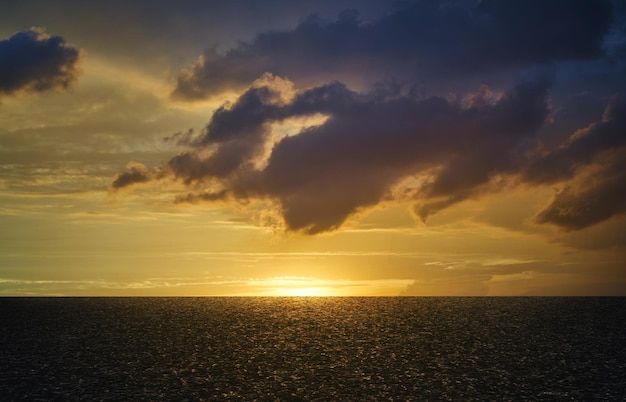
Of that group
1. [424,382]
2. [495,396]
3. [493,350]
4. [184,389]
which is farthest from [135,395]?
[493,350]

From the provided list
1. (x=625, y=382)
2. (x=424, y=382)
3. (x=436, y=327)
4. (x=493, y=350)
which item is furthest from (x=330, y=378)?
(x=436, y=327)

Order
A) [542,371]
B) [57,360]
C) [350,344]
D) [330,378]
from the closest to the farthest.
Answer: [330,378], [542,371], [57,360], [350,344]

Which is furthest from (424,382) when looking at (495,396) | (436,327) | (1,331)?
(1,331)

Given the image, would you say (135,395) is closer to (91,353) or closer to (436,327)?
(91,353)

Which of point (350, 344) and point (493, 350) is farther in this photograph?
point (350, 344)

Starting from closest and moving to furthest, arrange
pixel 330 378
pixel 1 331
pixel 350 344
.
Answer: pixel 330 378
pixel 350 344
pixel 1 331

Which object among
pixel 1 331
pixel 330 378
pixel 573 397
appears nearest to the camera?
pixel 573 397

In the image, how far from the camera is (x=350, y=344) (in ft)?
323

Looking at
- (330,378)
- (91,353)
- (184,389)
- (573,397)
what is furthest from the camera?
(91,353)

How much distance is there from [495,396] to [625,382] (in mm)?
16424

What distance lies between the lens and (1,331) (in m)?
121

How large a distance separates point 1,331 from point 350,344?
224 feet

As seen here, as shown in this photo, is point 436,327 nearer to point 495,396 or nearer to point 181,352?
point 181,352

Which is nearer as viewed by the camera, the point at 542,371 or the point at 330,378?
the point at 330,378
